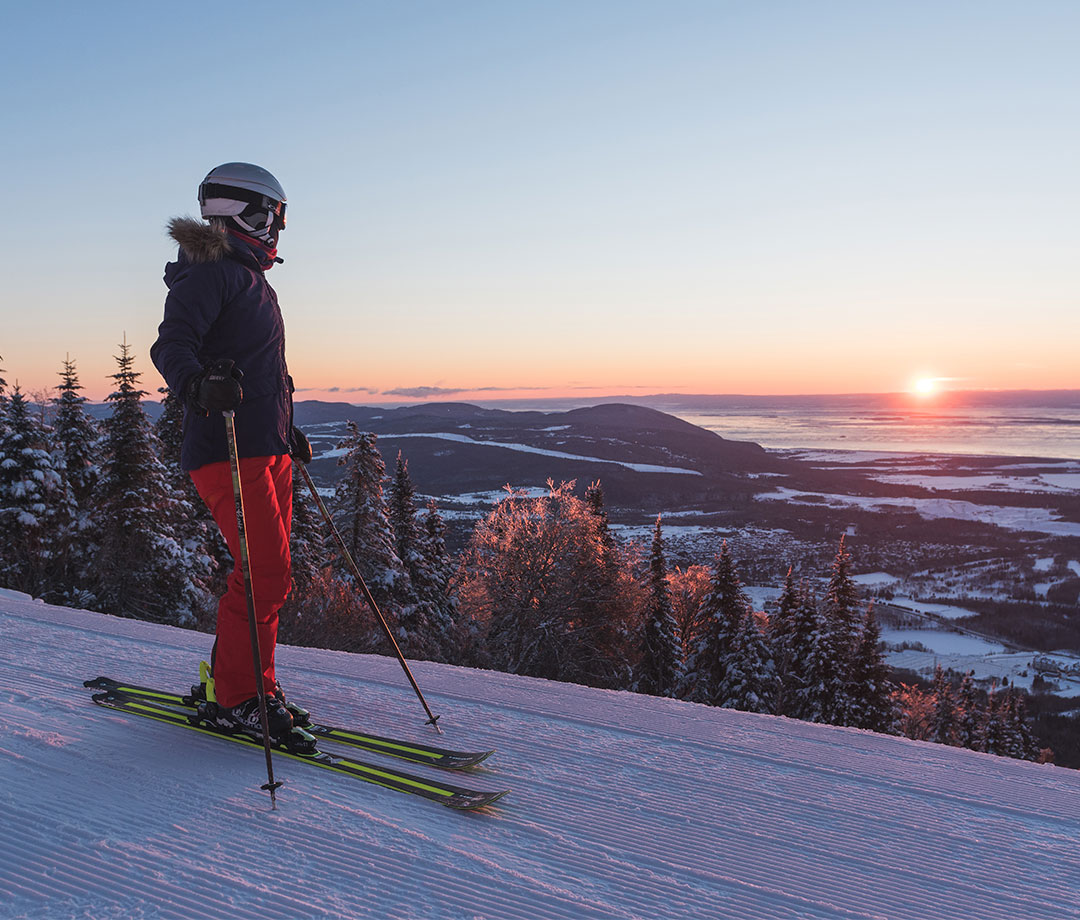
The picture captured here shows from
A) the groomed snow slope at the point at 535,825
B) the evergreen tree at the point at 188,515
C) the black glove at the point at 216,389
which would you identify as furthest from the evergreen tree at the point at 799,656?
the black glove at the point at 216,389

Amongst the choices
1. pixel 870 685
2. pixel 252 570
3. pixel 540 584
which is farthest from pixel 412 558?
pixel 252 570

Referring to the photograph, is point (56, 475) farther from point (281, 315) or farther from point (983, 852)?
point (983, 852)

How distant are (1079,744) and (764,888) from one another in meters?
76.8

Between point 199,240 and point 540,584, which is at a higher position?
point 199,240

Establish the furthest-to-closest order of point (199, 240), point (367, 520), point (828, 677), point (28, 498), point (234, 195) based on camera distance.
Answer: point (367, 520)
point (828, 677)
point (28, 498)
point (234, 195)
point (199, 240)

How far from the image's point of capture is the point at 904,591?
344ft

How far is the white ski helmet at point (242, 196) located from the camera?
3.01 meters

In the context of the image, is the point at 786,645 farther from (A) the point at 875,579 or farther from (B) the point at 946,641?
(A) the point at 875,579

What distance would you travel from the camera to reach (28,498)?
19000mm

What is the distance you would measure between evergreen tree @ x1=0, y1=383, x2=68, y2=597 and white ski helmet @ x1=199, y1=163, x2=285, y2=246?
1914 cm

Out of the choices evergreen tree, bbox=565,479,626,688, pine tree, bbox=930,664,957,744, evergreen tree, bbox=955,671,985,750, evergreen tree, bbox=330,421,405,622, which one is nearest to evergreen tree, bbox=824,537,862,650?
evergreen tree, bbox=565,479,626,688

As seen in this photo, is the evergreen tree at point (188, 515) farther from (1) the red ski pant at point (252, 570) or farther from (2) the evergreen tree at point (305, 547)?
(1) the red ski pant at point (252, 570)

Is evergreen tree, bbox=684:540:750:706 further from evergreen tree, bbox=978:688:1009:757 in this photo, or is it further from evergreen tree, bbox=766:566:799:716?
evergreen tree, bbox=978:688:1009:757

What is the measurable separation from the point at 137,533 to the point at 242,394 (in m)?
19.2
